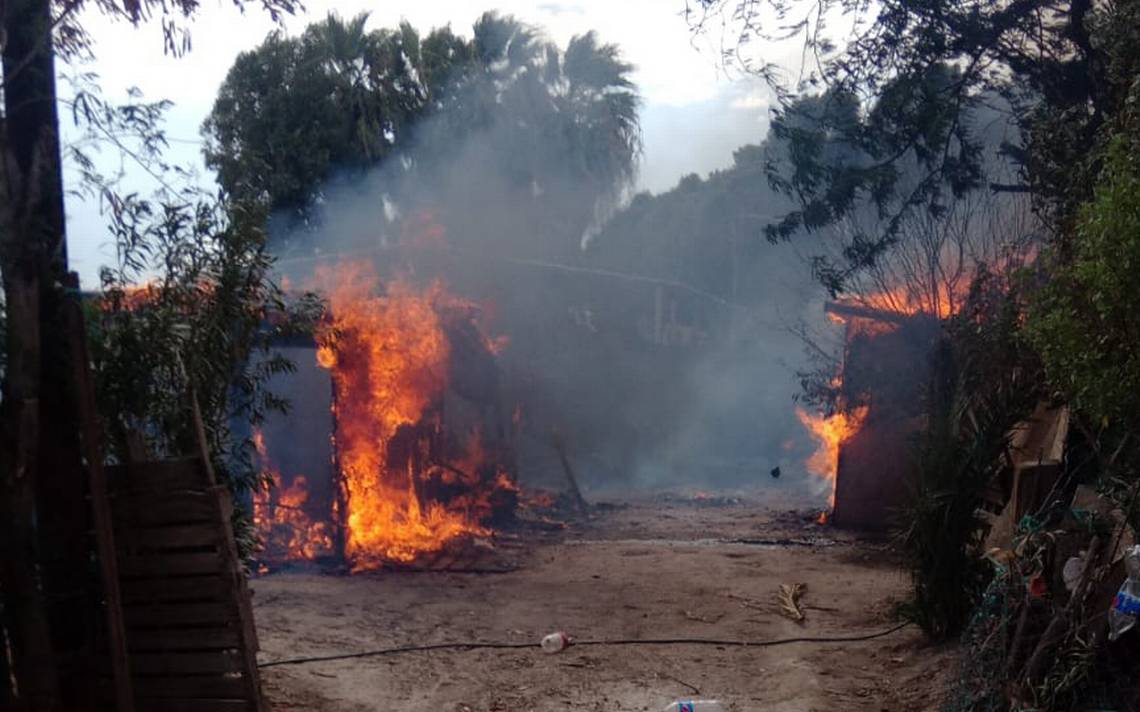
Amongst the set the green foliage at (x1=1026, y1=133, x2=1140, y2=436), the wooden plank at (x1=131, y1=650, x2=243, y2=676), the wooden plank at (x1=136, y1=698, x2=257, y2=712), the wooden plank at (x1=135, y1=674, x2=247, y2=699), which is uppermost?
the green foliage at (x1=1026, y1=133, x2=1140, y2=436)

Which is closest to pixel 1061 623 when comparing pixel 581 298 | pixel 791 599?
pixel 791 599

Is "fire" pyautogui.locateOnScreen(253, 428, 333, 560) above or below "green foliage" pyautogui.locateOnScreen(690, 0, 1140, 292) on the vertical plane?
below

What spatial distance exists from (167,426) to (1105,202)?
18.7ft

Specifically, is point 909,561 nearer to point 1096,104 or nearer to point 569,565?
point 1096,104

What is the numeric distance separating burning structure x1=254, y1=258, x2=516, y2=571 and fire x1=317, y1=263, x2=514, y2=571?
0.02 metres

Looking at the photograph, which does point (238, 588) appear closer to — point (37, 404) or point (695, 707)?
point (37, 404)

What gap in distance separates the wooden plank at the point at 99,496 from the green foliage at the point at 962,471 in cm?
636

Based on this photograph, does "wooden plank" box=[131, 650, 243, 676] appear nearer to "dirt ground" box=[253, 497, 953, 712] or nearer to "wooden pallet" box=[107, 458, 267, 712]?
"wooden pallet" box=[107, 458, 267, 712]

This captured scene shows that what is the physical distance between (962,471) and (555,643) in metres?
4.13

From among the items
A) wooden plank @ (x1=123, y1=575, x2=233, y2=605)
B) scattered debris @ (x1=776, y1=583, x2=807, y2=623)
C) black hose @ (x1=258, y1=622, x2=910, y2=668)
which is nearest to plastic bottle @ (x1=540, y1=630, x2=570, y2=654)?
black hose @ (x1=258, y1=622, x2=910, y2=668)

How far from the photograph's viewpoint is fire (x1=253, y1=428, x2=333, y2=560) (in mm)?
13812

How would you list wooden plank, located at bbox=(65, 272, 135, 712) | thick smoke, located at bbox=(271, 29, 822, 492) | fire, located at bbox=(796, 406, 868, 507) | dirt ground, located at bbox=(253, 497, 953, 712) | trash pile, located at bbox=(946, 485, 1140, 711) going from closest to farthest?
1. trash pile, located at bbox=(946, 485, 1140, 711)
2. wooden plank, located at bbox=(65, 272, 135, 712)
3. dirt ground, located at bbox=(253, 497, 953, 712)
4. fire, located at bbox=(796, 406, 868, 507)
5. thick smoke, located at bbox=(271, 29, 822, 492)

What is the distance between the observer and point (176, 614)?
5617 millimetres

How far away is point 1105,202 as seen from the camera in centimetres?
451
